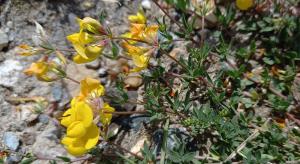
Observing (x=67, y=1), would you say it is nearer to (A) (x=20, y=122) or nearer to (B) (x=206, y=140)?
(A) (x=20, y=122)

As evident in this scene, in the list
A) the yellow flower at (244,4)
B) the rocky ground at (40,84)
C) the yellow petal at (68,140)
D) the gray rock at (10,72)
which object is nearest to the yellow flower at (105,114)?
the yellow petal at (68,140)

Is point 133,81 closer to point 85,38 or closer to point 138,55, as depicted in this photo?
point 138,55

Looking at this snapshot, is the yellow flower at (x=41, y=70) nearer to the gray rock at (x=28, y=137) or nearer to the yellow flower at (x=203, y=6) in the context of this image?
the gray rock at (x=28, y=137)

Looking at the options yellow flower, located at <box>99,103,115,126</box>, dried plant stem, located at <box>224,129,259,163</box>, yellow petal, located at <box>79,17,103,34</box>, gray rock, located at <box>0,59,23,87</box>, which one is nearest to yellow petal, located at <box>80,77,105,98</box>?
yellow flower, located at <box>99,103,115,126</box>

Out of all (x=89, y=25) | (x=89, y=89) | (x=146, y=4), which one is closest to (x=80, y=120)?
(x=89, y=89)

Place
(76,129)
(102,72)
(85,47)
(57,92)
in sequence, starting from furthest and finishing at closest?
(102,72) < (57,92) < (85,47) < (76,129)

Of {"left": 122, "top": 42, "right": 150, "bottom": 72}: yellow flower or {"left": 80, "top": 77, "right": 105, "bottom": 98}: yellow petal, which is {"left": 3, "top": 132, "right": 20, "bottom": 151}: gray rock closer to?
{"left": 80, "top": 77, "right": 105, "bottom": 98}: yellow petal

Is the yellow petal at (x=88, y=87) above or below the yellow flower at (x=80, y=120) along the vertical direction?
above
